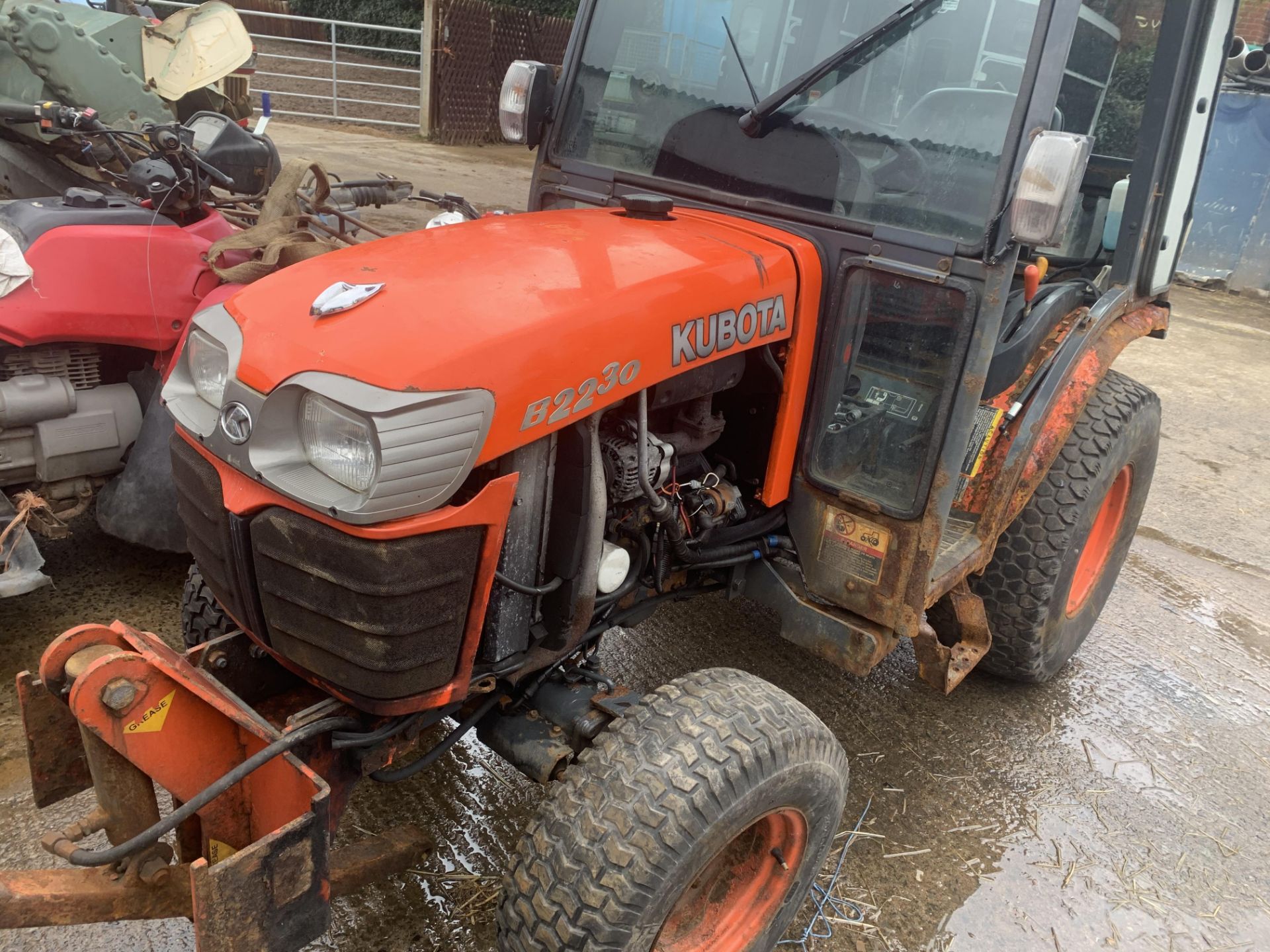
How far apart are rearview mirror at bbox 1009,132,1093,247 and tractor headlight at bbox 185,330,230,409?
1.64 m

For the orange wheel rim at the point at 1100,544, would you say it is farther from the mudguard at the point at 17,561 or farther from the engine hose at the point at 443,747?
the mudguard at the point at 17,561

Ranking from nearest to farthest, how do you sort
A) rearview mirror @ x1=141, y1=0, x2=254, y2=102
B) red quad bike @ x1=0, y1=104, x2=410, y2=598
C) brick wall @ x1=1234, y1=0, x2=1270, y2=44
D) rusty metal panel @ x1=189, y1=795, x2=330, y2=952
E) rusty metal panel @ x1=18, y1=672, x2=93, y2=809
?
1. rusty metal panel @ x1=189, y1=795, x2=330, y2=952
2. rusty metal panel @ x1=18, y1=672, x2=93, y2=809
3. red quad bike @ x1=0, y1=104, x2=410, y2=598
4. rearview mirror @ x1=141, y1=0, x2=254, y2=102
5. brick wall @ x1=1234, y1=0, x2=1270, y2=44

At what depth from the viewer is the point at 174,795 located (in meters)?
1.92

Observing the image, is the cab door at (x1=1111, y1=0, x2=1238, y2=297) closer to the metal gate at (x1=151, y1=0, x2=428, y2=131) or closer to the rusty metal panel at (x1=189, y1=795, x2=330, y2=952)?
the rusty metal panel at (x1=189, y1=795, x2=330, y2=952)

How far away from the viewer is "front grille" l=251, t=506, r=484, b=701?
1766 millimetres

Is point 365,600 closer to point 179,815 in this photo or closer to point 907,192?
point 179,815

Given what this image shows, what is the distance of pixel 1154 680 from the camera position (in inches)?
150

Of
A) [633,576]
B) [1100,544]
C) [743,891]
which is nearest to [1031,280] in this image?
[633,576]

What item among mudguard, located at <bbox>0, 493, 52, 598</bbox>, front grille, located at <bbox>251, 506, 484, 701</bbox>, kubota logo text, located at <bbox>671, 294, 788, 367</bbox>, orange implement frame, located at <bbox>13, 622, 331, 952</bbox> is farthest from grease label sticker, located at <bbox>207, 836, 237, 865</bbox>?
mudguard, located at <bbox>0, 493, 52, 598</bbox>

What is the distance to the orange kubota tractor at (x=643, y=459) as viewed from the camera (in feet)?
5.90

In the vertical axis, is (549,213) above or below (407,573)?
above

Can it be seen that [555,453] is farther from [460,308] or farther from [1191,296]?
[1191,296]

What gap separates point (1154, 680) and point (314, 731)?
3226 millimetres

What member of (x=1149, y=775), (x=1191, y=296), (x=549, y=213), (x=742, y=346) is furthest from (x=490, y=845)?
(x=1191, y=296)
